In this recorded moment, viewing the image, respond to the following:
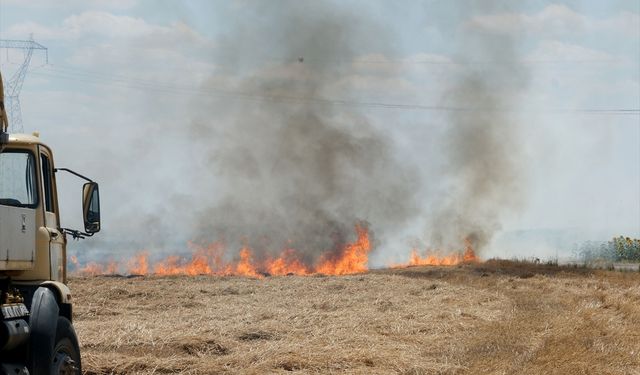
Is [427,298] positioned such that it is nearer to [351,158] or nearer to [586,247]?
[351,158]

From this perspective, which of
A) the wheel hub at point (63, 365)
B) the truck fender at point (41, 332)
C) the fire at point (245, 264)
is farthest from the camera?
the fire at point (245, 264)

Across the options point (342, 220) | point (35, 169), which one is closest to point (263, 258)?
point (342, 220)

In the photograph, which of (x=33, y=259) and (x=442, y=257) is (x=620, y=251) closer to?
(x=442, y=257)

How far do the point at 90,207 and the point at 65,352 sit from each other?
156cm

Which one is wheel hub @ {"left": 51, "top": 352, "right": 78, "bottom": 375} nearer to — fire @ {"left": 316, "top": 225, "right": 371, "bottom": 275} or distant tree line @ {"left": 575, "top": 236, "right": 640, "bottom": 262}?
fire @ {"left": 316, "top": 225, "right": 371, "bottom": 275}

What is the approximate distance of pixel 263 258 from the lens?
138 ft

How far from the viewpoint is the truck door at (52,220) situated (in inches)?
360

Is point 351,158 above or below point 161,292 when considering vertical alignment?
above

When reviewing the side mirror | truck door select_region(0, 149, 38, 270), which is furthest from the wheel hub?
the side mirror

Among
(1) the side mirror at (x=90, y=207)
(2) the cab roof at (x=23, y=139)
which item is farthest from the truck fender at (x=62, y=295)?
(2) the cab roof at (x=23, y=139)

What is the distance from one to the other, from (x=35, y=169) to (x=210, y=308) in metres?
10.3

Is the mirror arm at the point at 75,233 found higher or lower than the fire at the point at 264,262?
higher

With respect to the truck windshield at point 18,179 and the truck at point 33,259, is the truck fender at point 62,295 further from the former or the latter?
the truck windshield at point 18,179

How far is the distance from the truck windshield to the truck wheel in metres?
1.27
